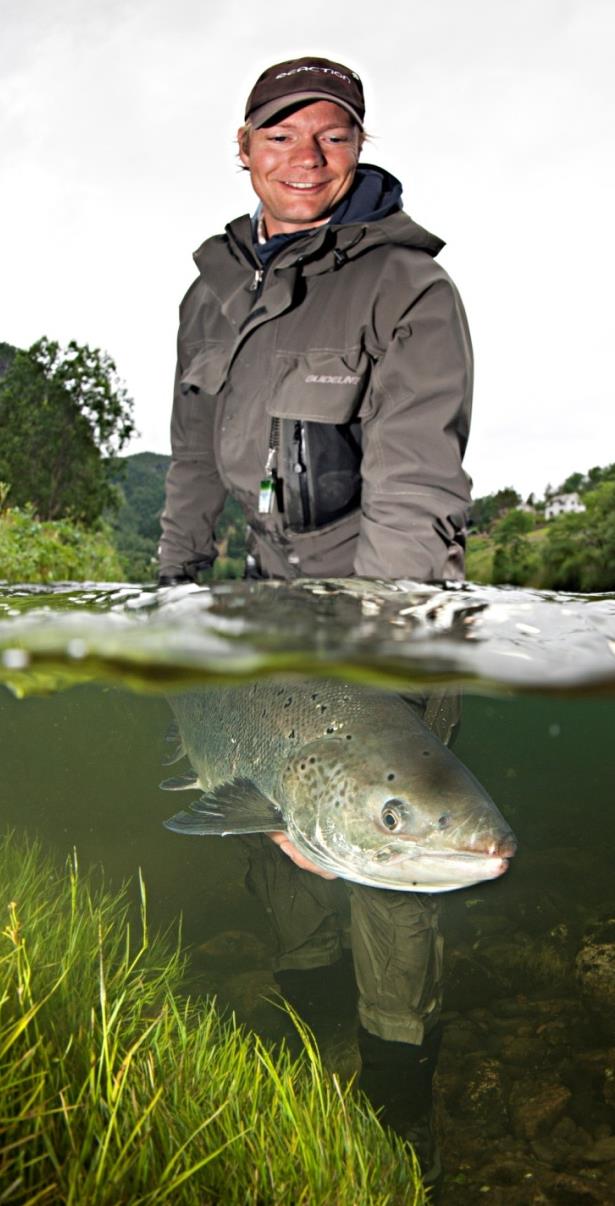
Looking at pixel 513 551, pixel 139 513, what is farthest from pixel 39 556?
pixel 139 513

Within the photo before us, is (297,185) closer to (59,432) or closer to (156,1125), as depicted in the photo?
(156,1125)

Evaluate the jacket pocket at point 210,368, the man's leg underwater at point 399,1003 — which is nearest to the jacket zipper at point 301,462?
the jacket pocket at point 210,368

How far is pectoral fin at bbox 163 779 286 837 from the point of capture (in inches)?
138

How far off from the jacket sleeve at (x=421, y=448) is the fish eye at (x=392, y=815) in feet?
→ 3.81

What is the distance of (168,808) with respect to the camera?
540 inches

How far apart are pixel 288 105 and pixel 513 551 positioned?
31470mm

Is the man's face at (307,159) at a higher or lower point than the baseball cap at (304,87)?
lower

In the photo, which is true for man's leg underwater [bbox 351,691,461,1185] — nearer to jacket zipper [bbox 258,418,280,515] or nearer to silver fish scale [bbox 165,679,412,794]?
silver fish scale [bbox 165,679,412,794]

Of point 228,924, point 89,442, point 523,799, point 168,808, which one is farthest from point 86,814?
point 89,442

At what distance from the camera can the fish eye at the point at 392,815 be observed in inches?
129

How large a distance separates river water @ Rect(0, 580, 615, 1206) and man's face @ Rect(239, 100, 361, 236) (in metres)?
2.06

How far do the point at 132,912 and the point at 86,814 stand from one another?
520cm

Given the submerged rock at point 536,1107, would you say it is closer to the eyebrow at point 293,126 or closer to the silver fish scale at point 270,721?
the silver fish scale at point 270,721

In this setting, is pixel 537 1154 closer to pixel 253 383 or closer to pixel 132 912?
pixel 253 383
